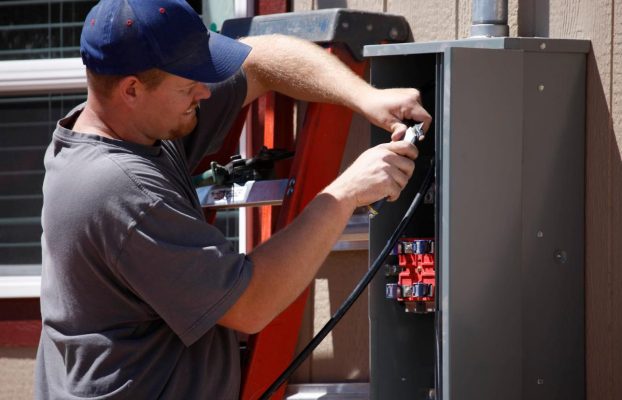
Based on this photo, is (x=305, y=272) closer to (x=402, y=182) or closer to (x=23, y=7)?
(x=402, y=182)

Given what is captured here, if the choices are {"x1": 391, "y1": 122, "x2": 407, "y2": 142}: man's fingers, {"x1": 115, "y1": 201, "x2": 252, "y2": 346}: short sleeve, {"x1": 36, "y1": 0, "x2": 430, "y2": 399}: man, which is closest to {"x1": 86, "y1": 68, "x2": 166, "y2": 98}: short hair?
{"x1": 36, "y1": 0, "x2": 430, "y2": 399}: man

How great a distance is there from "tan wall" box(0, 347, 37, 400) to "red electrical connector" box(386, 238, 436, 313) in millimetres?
1781

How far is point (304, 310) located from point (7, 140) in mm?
1438

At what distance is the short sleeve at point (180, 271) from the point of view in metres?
2.31

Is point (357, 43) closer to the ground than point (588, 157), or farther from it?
farther from it

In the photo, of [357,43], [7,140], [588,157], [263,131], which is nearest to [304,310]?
[263,131]

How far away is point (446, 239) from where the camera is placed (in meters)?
2.66

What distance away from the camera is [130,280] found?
234 cm

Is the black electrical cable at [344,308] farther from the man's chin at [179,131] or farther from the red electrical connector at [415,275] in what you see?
the man's chin at [179,131]

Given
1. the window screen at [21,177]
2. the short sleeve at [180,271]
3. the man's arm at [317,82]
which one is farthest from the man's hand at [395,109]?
the window screen at [21,177]

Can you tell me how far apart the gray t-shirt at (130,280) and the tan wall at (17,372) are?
5.27 ft

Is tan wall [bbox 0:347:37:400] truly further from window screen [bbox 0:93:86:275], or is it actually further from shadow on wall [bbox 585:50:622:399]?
shadow on wall [bbox 585:50:622:399]

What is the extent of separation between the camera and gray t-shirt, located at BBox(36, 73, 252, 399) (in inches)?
91.1

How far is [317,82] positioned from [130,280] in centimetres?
83
